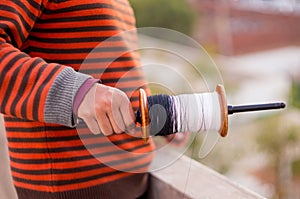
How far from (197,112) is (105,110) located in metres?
0.14

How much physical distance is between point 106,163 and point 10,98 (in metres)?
0.22

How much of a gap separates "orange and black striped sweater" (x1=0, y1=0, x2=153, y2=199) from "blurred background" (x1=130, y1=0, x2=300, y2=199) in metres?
0.07

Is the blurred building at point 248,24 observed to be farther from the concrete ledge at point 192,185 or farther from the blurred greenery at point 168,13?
the concrete ledge at point 192,185

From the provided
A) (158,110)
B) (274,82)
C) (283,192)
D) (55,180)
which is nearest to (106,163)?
(55,180)

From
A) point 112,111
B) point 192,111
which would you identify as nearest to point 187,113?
point 192,111

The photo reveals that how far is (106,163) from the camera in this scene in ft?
2.87

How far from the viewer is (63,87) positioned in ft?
2.29

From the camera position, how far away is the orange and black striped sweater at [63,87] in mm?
710

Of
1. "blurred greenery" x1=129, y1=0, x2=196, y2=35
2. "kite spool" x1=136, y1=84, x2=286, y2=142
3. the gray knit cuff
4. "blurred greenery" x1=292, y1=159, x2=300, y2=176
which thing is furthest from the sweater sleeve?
"blurred greenery" x1=129, y1=0, x2=196, y2=35

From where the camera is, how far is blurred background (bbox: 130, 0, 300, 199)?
46.3 inches

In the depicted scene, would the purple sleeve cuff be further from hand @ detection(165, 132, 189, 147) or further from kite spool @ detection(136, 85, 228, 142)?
hand @ detection(165, 132, 189, 147)

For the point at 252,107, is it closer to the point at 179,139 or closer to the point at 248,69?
the point at 179,139

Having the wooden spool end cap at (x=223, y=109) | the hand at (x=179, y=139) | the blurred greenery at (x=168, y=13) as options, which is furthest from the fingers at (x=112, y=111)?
the blurred greenery at (x=168, y=13)

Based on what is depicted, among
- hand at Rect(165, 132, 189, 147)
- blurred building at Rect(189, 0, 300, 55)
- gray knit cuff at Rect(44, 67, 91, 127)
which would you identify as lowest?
blurred building at Rect(189, 0, 300, 55)
